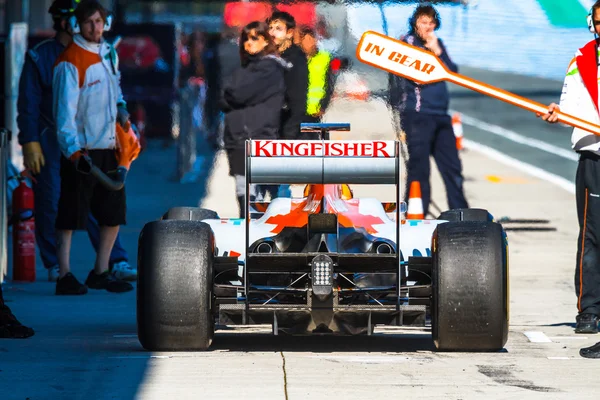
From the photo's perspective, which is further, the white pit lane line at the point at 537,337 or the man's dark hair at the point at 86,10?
the man's dark hair at the point at 86,10

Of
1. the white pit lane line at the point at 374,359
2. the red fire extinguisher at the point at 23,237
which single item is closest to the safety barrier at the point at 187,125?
the red fire extinguisher at the point at 23,237

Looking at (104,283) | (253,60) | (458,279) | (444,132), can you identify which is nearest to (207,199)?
(444,132)

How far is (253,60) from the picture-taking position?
40.0 feet

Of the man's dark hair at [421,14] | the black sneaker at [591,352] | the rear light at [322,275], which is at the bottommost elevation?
the black sneaker at [591,352]

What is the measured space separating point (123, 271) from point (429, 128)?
376 cm

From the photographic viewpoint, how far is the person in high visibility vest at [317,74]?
14438mm

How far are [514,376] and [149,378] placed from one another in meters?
1.75

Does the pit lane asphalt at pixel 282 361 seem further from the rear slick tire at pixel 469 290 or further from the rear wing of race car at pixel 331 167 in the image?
the rear wing of race car at pixel 331 167

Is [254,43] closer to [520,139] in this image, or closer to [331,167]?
[331,167]

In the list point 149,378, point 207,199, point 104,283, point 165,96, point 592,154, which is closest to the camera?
point 149,378

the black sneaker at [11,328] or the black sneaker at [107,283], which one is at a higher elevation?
the black sneaker at [11,328]

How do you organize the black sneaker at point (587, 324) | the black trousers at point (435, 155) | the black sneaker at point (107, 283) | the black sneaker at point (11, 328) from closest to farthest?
the black sneaker at point (11, 328), the black sneaker at point (587, 324), the black sneaker at point (107, 283), the black trousers at point (435, 155)

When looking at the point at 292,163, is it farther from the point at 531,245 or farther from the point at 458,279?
the point at 531,245

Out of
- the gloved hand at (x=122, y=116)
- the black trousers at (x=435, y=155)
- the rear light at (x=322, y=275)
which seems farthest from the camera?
the black trousers at (x=435, y=155)
